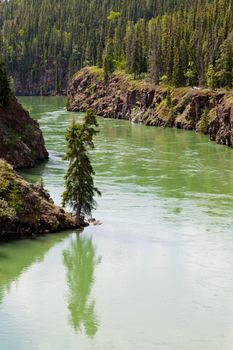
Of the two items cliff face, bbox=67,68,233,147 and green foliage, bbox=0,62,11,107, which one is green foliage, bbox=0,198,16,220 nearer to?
green foliage, bbox=0,62,11,107

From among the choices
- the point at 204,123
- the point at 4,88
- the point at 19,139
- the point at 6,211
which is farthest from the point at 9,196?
the point at 204,123

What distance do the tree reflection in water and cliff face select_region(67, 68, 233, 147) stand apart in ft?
220

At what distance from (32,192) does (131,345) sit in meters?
25.1

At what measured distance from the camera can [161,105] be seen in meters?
157

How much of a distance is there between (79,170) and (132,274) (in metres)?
13.2

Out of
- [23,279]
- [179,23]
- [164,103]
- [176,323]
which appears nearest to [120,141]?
[164,103]

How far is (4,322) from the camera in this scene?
3988 centimetres

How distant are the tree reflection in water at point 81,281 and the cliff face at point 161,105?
67.0 m

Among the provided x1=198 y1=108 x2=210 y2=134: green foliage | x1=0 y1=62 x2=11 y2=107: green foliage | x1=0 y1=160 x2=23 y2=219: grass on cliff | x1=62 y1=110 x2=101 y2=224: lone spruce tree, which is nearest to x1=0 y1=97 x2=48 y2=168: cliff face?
x1=0 y1=62 x2=11 y2=107: green foliage

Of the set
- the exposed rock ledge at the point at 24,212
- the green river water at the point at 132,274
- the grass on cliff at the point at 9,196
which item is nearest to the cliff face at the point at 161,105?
the green river water at the point at 132,274

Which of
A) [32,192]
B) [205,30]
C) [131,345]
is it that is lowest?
[131,345]

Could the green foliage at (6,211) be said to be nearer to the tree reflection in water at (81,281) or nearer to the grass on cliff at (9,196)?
the grass on cliff at (9,196)

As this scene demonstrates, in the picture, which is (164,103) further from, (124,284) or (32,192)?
(124,284)

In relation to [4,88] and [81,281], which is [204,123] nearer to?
[4,88]
